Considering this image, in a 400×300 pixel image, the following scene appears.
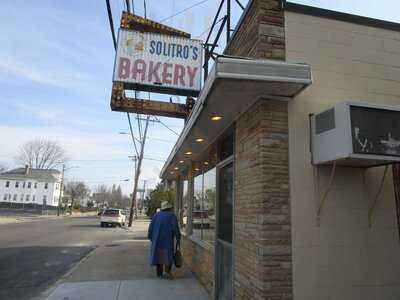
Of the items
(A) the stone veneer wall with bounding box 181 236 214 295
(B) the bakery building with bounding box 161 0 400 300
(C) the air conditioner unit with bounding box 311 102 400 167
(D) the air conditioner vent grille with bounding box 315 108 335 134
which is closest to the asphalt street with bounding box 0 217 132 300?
(A) the stone veneer wall with bounding box 181 236 214 295

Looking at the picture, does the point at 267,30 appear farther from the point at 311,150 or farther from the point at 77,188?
the point at 77,188

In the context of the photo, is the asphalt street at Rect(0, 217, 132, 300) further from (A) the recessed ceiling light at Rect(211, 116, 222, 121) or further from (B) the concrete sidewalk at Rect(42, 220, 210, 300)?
(A) the recessed ceiling light at Rect(211, 116, 222, 121)

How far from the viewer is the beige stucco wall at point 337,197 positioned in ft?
12.9

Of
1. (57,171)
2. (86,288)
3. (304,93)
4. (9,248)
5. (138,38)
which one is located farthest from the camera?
(57,171)

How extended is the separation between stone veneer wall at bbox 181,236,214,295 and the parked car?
45 centimetres

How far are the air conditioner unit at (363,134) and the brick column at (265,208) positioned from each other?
22.9 inches

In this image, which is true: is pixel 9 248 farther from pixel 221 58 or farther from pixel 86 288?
pixel 221 58

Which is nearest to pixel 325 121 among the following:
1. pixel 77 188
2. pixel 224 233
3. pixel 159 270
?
pixel 224 233

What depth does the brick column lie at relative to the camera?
12.5 feet

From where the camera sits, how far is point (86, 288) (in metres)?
6.86

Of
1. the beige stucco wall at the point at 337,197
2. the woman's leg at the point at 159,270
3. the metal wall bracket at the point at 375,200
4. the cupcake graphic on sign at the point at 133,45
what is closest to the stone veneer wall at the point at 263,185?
the beige stucco wall at the point at 337,197

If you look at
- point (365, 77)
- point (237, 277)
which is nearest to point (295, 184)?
point (237, 277)

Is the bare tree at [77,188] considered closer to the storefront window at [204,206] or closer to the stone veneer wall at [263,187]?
the storefront window at [204,206]

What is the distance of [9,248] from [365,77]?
45.1 ft
